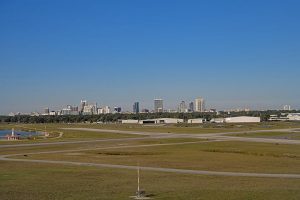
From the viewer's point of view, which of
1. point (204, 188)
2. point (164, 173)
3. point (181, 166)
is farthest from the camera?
point (181, 166)

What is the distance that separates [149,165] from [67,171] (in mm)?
8077

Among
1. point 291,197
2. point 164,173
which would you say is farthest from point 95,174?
point 291,197

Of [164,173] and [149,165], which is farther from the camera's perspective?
[149,165]

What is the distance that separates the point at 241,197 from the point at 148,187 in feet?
18.0

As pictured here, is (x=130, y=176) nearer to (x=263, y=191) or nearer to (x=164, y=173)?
(x=164, y=173)

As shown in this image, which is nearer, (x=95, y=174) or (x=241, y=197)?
(x=241, y=197)

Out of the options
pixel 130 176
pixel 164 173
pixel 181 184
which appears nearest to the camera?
pixel 181 184

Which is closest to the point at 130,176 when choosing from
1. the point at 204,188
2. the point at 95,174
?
the point at 95,174

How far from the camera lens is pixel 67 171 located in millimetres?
31594

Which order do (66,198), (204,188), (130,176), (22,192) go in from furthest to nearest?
1. (130,176)
2. (204,188)
3. (22,192)
4. (66,198)

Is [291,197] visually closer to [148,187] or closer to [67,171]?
[148,187]

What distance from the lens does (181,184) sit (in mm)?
24625

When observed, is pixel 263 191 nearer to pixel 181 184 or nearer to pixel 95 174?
pixel 181 184

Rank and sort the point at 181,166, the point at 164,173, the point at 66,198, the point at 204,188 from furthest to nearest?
the point at 181,166
the point at 164,173
the point at 204,188
the point at 66,198
